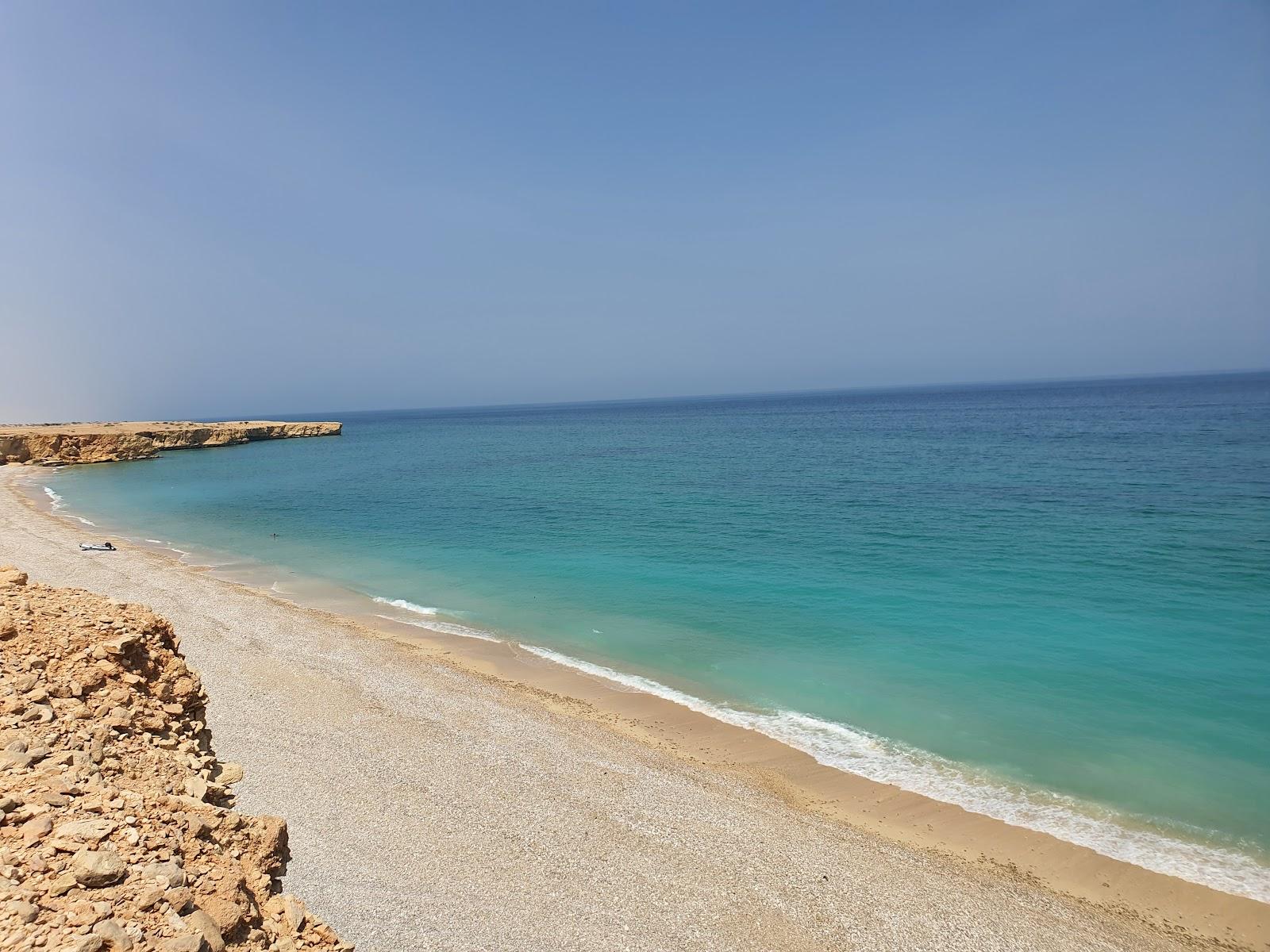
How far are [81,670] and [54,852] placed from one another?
359 cm

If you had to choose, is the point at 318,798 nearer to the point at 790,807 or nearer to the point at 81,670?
the point at 81,670

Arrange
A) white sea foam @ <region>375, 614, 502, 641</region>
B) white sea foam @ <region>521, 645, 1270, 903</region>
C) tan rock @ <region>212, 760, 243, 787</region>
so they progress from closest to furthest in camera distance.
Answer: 1. tan rock @ <region>212, 760, 243, 787</region>
2. white sea foam @ <region>521, 645, 1270, 903</region>
3. white sea foam @ <region>375, 614, 502, 641</region>

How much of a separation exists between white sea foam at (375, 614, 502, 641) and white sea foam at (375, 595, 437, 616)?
2.98 feet

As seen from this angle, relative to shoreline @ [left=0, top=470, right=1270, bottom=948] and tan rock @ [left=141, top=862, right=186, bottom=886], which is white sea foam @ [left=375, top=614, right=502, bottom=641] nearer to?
shoreline @ [left=0, top=470, right=1270, bottom=948]

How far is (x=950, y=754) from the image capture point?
13.3 m

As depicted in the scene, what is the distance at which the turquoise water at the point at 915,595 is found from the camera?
12.8 m

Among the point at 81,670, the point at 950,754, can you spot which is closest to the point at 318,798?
the point at 81,670

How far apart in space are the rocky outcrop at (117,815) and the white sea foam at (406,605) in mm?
14805

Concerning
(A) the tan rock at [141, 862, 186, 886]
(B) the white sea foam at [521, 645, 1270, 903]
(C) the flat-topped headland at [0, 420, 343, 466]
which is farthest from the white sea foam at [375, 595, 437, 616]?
(C) the flat-topped headland at [0, 420, 343, 466]

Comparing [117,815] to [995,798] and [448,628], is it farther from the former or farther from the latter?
[448,628]

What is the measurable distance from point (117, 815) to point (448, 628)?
54.4 feet

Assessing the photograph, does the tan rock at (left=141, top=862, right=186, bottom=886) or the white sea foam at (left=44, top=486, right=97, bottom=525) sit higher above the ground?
the tan rock at (left=141, top=862, right=186, bottom=886)

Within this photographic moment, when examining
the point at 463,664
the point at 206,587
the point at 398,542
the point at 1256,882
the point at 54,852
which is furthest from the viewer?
the point at 398,542

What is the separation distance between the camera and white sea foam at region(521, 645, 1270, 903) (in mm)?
10086
